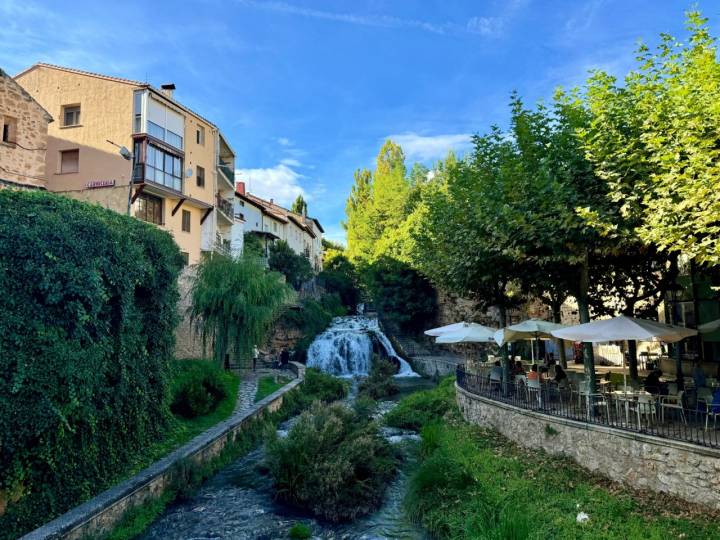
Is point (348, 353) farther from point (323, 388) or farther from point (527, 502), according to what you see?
point (527, 502)

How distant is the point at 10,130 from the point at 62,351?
13.7 meters

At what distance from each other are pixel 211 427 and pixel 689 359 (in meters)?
17.3

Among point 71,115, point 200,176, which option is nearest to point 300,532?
point 200,176

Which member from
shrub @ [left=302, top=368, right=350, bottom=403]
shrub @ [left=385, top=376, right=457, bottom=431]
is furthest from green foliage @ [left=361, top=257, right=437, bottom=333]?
shrub @ [left=385, top=376, right=457, bottom=431]

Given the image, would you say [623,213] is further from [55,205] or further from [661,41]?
[55,205]

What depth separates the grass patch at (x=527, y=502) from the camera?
24.6 feet

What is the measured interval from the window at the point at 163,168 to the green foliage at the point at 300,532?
19.9m

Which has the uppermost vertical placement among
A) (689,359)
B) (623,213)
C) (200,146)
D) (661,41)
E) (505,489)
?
(200,146)

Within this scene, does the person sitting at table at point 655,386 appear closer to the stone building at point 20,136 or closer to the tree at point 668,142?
the tree at point 668,142

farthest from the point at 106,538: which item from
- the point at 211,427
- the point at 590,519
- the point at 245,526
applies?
the point at 590,519

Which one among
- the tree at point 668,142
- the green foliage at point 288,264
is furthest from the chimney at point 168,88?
the tree at point 668,142

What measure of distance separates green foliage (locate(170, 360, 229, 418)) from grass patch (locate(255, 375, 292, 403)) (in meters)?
2.12

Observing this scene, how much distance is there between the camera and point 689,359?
1725cm

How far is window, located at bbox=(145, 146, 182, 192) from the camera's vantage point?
24266 mm
